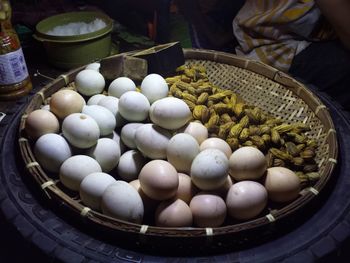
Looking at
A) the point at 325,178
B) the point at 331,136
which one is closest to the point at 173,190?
the point at 325,178

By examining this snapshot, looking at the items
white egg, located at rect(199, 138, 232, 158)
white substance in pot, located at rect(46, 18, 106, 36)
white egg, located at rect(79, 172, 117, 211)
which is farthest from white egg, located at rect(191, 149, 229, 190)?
white substance in pot, located at rect(46, 18, 106, 36)

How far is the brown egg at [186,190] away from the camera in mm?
1155

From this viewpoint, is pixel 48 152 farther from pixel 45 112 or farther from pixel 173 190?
pixel 173 190

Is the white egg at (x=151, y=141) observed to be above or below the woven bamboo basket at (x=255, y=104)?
above

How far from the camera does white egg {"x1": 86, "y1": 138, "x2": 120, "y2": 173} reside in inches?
49.4

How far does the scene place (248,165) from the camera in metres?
1.17

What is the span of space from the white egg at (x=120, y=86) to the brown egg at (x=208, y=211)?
2.06 ft

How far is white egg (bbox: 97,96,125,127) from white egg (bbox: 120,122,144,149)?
0.10m

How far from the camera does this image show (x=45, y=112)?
1334 mm

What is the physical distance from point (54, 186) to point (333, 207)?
878 mm

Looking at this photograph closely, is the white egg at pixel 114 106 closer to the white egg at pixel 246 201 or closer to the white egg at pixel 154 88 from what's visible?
the white egg at pixel 154 88

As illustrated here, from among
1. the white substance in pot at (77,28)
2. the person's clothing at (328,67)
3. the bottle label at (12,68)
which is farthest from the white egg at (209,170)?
the white substance in pot at (77,28)

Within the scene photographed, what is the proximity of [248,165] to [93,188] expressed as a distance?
1.61ft

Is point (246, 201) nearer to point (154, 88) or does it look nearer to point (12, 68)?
point (154, 88)
